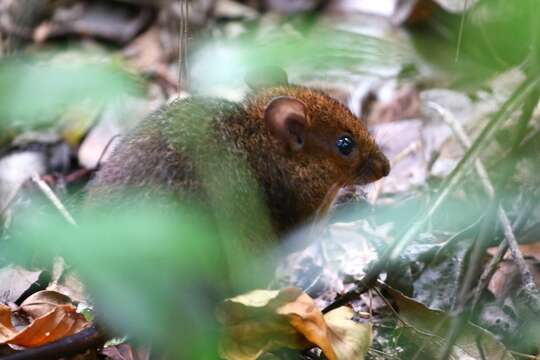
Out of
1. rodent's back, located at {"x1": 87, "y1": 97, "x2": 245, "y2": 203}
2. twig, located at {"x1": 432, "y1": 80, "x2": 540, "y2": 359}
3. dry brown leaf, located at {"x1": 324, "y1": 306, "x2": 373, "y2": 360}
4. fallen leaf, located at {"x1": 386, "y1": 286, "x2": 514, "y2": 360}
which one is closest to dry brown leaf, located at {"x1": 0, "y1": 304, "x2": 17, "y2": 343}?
rodent's back, located at {"x1": 87, "y1": 97, "x2": 245, "y2": 203}

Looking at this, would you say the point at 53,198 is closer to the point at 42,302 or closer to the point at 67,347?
the point at 42,302

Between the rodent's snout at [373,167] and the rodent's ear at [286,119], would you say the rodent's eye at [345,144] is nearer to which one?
the rodent's snout at [373,167]

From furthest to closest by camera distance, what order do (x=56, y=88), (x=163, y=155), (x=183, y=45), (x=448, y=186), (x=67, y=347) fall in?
(x=183, y=45) → (x=163, y=155) → (x=67, y=347) → (x=448, y=186) → (x=56, y=88)

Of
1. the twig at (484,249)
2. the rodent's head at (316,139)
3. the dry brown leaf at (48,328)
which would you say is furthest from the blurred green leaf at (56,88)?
the rodent's head at (316,139)

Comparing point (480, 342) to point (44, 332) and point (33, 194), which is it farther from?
point (33, 194)

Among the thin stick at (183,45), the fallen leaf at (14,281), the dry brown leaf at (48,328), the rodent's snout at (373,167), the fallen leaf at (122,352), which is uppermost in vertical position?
the thin stick at (183,45)

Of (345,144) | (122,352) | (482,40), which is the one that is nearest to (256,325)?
(122,352)
